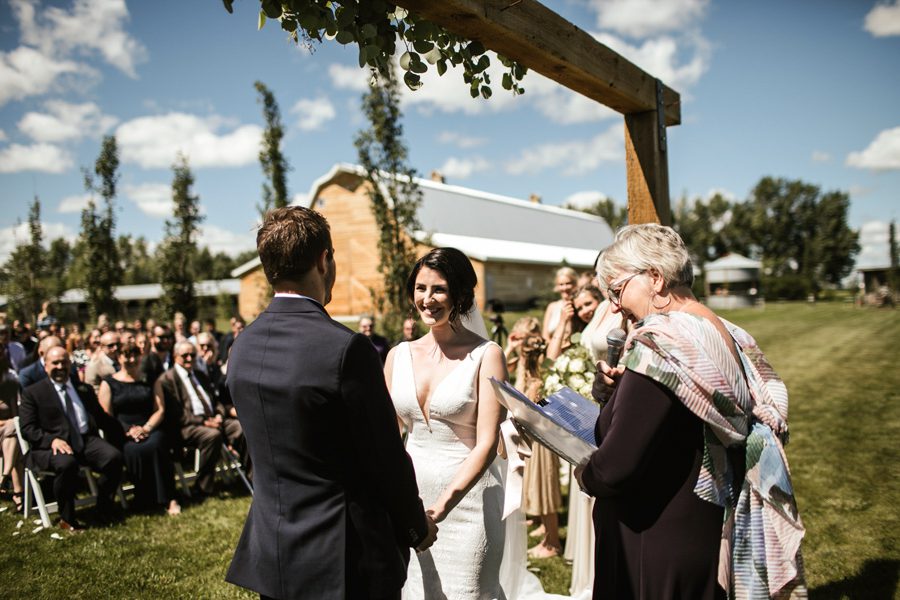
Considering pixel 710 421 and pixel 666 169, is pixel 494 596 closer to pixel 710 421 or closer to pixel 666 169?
pixel 710 421

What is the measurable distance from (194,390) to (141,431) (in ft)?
3.13

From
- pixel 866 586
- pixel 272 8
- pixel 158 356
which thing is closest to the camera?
pixel 272 8

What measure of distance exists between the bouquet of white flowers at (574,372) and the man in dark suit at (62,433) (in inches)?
209

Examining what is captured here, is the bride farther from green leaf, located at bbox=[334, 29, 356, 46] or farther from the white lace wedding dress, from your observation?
green leaf, located at bbox=[334, 29, 356, 46]

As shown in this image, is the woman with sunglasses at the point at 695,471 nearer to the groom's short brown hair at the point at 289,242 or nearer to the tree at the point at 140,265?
the groom's short brown hair at the point at 289,242

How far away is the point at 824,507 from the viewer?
616 cm

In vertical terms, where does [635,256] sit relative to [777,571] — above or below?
above

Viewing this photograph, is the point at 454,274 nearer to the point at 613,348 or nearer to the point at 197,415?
the point at 613,348

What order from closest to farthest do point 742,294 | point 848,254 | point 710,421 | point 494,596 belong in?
point 710,421 → point 494,596 → point 742,294 → point 848,254

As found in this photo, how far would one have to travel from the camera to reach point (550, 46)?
10.2ft

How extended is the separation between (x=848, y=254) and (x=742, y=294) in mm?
31541

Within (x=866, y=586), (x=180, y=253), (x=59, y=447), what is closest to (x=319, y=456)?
(x=866, y=586)

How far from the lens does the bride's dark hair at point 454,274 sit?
3201 mm

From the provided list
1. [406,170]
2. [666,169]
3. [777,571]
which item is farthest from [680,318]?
[406,170]
